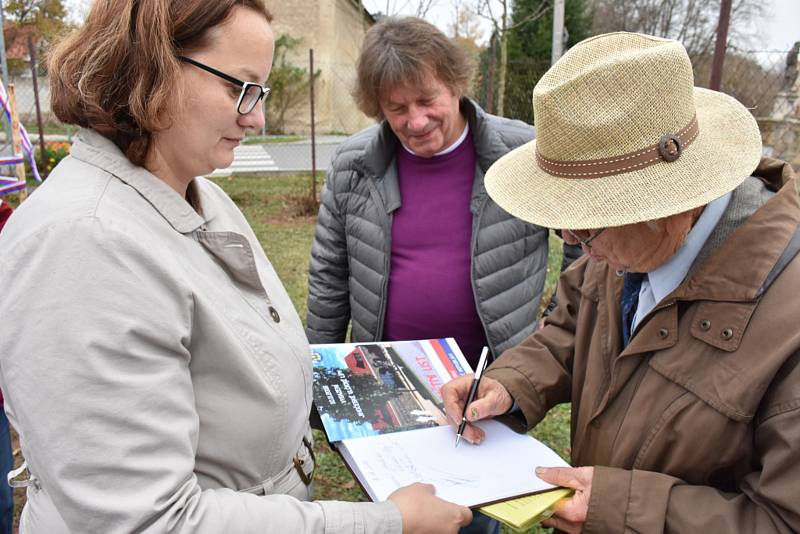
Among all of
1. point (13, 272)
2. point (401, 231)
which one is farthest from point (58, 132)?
point (13, 272)

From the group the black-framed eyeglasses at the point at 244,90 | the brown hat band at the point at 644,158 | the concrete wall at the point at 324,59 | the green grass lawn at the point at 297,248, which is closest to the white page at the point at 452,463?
the brown hat band at the point at 644,158

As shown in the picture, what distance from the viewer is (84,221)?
100cm

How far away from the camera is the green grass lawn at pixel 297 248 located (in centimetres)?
355

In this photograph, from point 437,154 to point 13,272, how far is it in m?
1.66

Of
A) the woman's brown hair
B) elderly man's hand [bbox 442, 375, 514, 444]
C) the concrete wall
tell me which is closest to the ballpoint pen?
elderly man's hand [bbox 442, 375, 514, 444]

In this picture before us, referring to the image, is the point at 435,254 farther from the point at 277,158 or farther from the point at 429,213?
the point at 277,158

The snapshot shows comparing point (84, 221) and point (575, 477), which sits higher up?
point (84, 221)

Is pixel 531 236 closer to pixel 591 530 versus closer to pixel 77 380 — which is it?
pixel 591 530

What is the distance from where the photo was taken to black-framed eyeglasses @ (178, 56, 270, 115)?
1171 mm

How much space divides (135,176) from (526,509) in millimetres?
1032

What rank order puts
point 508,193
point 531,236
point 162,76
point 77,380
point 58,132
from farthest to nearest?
point 58,132 → point 531,236 → point 508,193 → point 162,76 → point 77,380

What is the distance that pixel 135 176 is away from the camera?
1.18 meters

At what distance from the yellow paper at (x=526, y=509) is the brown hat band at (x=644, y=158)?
70 cm

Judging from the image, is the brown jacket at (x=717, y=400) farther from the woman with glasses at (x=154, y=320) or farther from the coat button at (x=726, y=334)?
the woman with glasses at (x=154, y=320)
